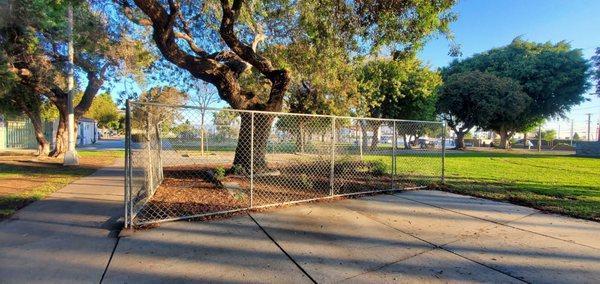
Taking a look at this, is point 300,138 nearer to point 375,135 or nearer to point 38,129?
point 375,135

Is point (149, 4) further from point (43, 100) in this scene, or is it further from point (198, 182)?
point (43, 100)

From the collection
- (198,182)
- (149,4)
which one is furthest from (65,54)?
(198,182)

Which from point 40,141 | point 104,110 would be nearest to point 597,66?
point 40,141

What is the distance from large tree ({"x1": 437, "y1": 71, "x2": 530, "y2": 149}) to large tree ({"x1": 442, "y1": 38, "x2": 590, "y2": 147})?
7.83 ft

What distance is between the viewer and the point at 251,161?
5539 mm

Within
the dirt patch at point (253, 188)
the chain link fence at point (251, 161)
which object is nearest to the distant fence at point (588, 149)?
the chain link fence at point (251, 161)

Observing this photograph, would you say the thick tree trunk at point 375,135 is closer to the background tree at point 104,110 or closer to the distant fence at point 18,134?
the distant fence at point 18,134

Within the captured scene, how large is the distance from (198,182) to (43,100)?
14.9 meters

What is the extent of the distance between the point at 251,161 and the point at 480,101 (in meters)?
28.9

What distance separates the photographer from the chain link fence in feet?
18.6

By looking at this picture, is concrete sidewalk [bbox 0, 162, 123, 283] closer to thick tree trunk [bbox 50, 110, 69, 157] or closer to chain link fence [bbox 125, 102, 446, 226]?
chain link fence [bbox 125, 102, 446, 226]

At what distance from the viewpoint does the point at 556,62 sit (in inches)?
1227

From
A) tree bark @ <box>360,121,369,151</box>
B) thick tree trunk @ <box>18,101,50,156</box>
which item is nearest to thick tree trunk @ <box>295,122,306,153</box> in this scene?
tree bark @ <box>360,121,369,151</box>

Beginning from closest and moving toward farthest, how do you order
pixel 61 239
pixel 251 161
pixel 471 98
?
pixel 61 239
pixel 251 161
pixel 471 98
